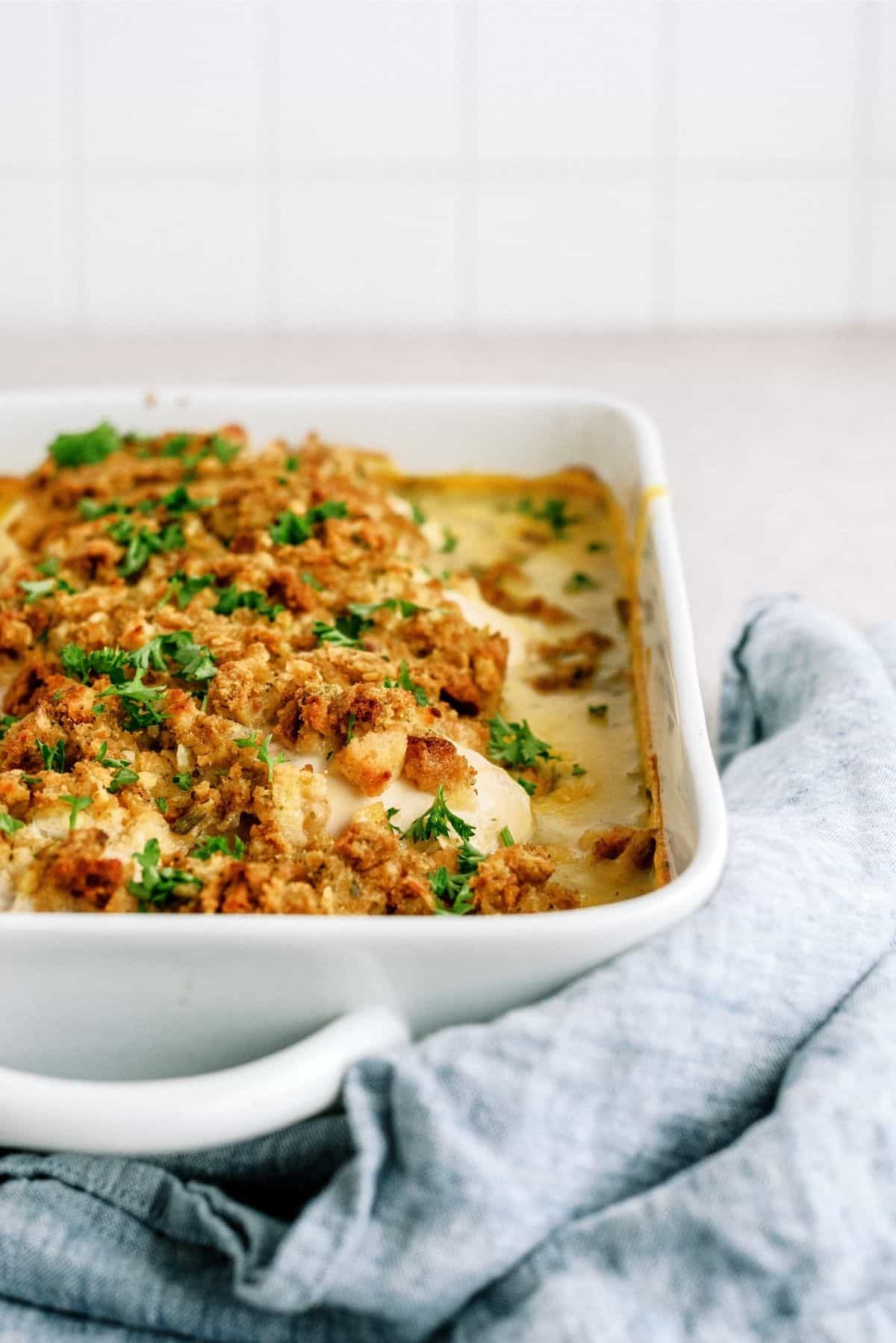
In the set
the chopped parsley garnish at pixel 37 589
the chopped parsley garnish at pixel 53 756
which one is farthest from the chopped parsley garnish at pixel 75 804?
the chopped parsley garnish at pixel 37 589

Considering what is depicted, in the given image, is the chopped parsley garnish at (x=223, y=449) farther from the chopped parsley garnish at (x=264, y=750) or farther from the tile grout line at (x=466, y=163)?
the tile grout line at (x=466, y=163)

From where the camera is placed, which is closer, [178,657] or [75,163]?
[178,657]

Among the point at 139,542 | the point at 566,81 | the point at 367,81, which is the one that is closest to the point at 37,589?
the point at 139,542

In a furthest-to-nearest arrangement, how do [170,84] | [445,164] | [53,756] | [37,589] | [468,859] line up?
[445,164], [170,84], [37,589], [53,756], [468,859]

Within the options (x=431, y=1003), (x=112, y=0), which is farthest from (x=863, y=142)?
(x=431, y=1003)

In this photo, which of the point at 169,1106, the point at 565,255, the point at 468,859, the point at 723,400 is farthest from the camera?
the point at 565,255

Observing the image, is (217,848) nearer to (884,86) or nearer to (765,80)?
(765,80)

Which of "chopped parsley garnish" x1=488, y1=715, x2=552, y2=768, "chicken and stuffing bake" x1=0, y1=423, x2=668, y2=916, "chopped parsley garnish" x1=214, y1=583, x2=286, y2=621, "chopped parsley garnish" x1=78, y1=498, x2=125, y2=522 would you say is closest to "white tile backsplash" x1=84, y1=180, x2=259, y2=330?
"chicken and stuffing bake" x1=0, y1=423, x2=668, y2=916
